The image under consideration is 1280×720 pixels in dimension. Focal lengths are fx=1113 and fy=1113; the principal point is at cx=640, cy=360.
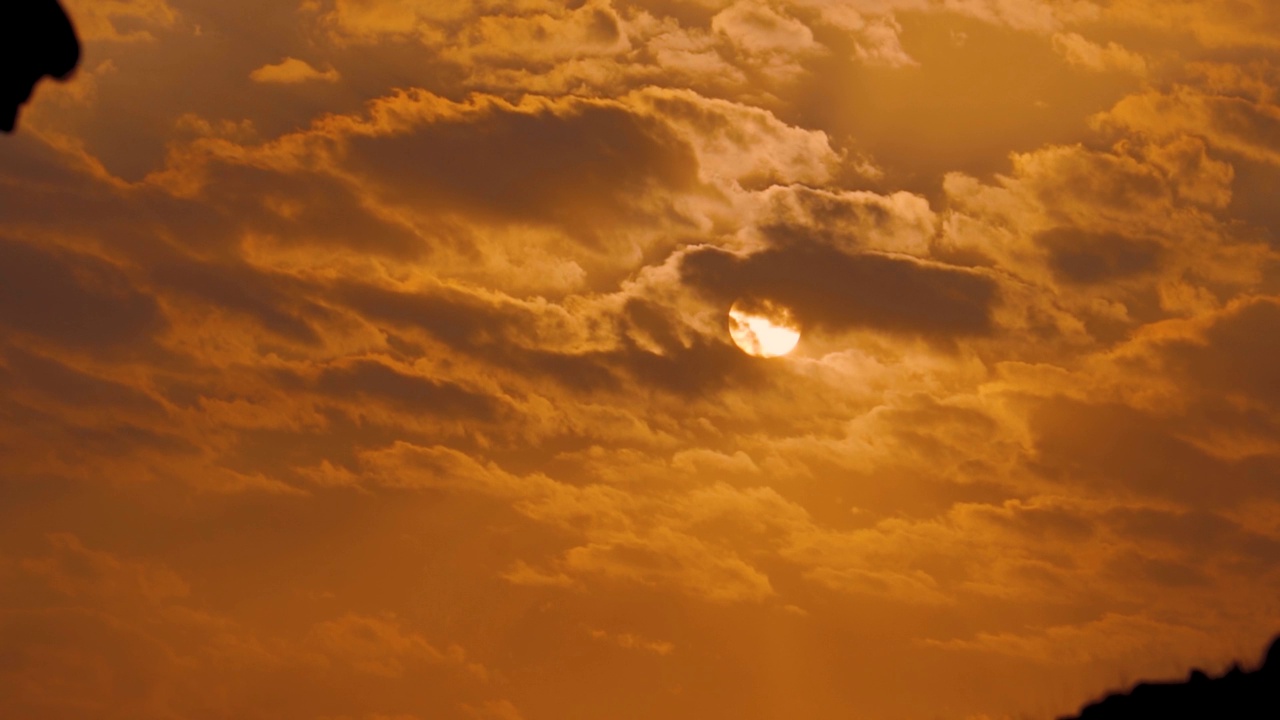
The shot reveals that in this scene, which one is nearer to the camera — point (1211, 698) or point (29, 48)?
point (29, 48)

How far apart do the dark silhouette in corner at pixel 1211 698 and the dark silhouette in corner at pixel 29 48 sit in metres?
24.3

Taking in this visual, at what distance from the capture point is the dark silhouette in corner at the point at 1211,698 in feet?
75.6

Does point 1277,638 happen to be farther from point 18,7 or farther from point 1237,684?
point 18,7

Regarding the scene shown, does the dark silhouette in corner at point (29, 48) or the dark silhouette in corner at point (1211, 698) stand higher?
the dark silhouette in corner at point (29, 48)

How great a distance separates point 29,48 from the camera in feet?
40.9

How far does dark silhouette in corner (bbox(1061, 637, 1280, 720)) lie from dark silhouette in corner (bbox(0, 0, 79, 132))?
2426cm

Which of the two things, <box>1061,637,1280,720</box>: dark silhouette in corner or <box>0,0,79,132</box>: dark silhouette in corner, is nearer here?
<box>0,0,79,132</box>: dark silhouette in corner

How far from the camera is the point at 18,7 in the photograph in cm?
1228

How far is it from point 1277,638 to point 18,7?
24.9 m

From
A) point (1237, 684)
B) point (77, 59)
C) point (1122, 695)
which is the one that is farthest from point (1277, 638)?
point (77, 59)

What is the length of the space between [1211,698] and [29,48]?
24.8 meters

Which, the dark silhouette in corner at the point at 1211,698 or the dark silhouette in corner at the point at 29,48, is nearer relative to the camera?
the dark silhouette in corner at the point at 29,48

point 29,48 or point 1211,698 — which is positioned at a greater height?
point 29,48

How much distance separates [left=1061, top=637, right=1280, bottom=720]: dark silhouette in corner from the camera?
75.6ft
